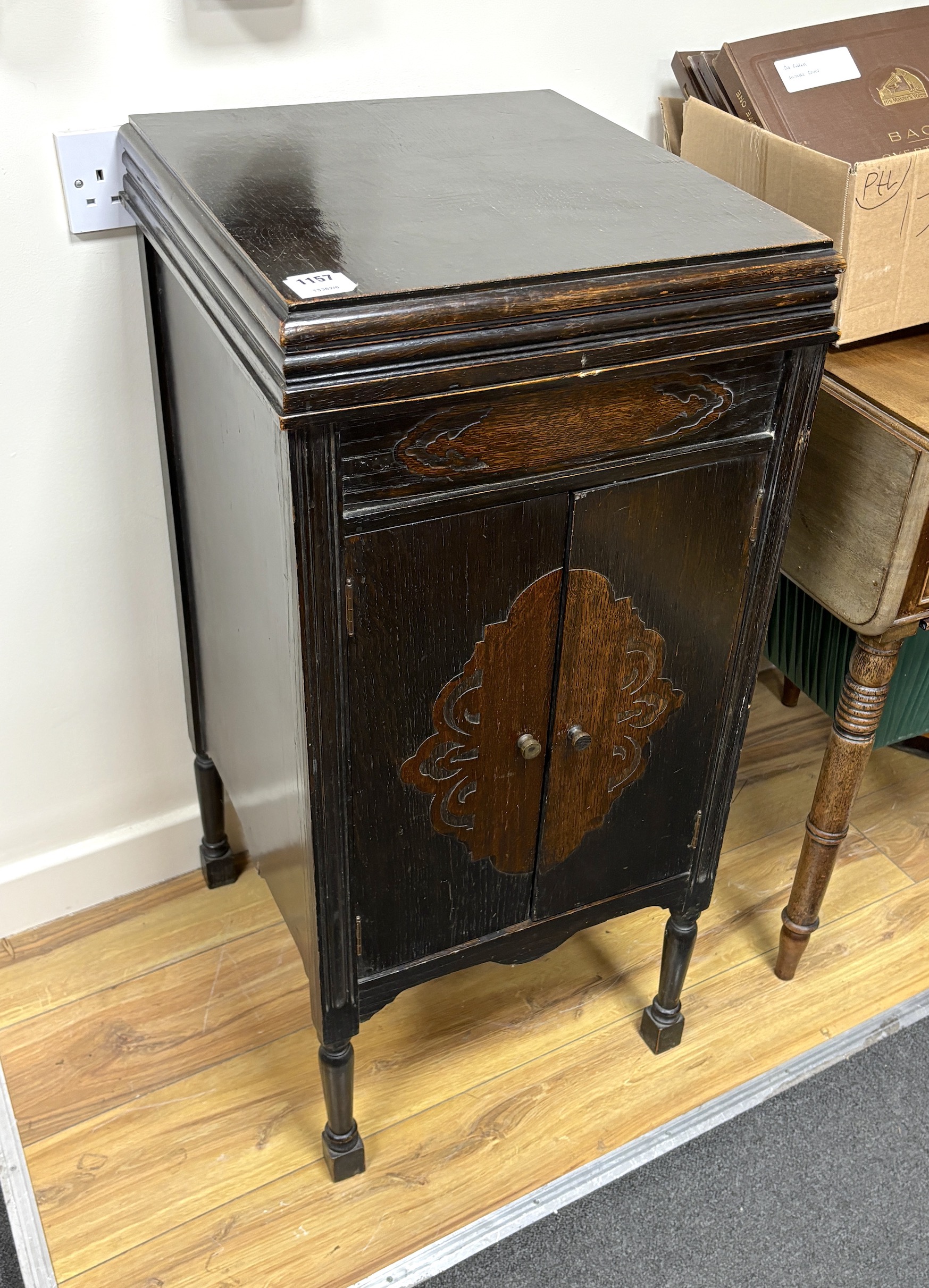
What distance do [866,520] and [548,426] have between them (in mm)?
469

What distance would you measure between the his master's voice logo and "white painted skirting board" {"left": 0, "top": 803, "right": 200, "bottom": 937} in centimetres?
128

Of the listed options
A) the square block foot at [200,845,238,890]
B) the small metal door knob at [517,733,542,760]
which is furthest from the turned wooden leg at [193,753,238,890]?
the small metal door knob at [517,733,542,760]

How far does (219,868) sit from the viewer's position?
1.66 m

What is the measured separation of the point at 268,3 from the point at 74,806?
103 centimetres

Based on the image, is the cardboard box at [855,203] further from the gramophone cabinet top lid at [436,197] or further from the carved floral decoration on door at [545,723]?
the carved floral decoration on door at [545,723]

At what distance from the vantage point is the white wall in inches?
44.4

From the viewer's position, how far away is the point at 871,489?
3.84 ft

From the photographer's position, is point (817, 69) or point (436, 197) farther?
point (817, 69)

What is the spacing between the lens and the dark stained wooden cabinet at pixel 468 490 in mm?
823

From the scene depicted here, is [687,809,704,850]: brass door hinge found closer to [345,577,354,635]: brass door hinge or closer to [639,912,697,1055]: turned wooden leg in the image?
[639,912,697,1055]: turned wooden leg

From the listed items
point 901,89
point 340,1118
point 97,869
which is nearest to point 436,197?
point 901,89

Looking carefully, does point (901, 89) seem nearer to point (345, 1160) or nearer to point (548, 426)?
point (548, 426)

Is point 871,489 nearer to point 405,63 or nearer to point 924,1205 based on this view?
point 405,63

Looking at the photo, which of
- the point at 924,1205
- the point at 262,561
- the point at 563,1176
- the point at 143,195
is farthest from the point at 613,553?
the point at 924,1205
